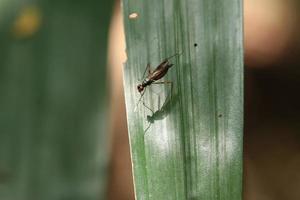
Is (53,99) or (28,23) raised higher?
(28,23)

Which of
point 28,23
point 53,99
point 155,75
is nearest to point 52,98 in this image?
point 53,99

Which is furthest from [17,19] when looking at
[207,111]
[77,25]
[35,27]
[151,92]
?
[207,111]

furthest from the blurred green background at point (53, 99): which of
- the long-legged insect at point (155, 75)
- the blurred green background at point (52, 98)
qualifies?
the long-legged insect at point (155, 75)

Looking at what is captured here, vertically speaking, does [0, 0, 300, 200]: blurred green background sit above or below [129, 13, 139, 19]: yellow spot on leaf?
below

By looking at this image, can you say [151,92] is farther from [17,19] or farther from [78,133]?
[17,19]

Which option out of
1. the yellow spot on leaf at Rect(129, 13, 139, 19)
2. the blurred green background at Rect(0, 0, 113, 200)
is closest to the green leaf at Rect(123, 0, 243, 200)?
the yellow spot on leaf at Rect(129, 13, 139, 19)

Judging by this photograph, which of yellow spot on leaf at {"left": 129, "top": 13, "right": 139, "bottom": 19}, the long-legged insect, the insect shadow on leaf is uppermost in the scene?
yellow spot on leaf at {"left": 129, "top": 13, "right": 139, "bottom": 19}

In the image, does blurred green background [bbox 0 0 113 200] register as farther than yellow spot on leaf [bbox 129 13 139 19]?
Yes

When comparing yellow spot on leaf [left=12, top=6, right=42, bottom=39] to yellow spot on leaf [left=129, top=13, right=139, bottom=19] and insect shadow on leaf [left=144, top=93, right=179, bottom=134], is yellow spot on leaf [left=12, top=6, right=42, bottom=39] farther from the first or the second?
insect shadow on leaf [left=144, top=93, right=179, bottom=134]

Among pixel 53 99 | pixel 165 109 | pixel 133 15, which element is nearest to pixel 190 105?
pixel 165 109

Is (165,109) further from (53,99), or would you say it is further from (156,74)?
(53,99)

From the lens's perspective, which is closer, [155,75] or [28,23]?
[155,75]
